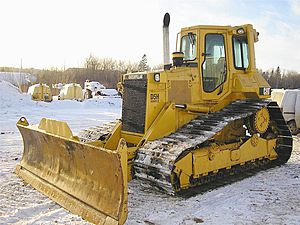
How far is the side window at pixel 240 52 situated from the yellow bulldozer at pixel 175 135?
0.07 ft

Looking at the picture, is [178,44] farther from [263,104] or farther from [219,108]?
[263,104]

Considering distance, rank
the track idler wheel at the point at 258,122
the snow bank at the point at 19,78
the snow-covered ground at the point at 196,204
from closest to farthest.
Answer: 1. the snow-covered ground at the point at 196,204
2. the track idler wheel at the point at 258,122
3. the snow bank at the point at 19,78

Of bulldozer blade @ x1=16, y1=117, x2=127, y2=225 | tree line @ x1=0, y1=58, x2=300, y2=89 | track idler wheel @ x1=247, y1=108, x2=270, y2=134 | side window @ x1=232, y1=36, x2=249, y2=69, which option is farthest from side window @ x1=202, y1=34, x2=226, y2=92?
tree line @ x1=0, y1=58, x2=300, y2=89

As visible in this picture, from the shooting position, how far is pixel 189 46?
7.83m

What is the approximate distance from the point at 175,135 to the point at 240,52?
108 inches

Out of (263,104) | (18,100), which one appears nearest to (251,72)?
(263,104)

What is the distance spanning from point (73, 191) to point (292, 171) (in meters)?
4.85

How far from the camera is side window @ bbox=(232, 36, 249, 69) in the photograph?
315 inches

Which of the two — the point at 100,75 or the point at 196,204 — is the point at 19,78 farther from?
the point at 196,204

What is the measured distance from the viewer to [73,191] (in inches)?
225

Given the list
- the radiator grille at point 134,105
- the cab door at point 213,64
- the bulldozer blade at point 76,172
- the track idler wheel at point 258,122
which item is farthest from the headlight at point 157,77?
the track idler wheel at point 258,122

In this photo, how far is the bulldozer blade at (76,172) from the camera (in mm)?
4813

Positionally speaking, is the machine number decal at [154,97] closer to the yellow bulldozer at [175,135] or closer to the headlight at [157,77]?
the yellow bulldozer at [175,135]

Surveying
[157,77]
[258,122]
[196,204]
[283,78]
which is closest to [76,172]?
[196,204]
